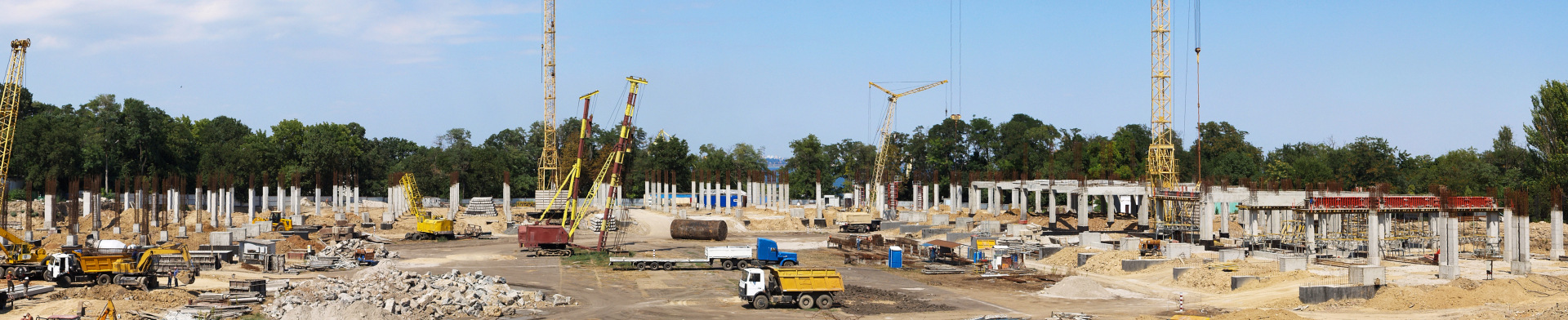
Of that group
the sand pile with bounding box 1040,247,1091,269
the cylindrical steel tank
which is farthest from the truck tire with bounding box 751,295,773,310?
the cylindrical steel tank

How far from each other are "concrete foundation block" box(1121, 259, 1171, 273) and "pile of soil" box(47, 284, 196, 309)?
3053 cm

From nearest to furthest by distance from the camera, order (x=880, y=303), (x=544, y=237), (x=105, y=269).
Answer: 1. (x=880, y=303)
2. (x=105, y=269)
3. (x=544, y=237)

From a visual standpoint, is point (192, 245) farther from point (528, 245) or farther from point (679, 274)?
point (679, 274)

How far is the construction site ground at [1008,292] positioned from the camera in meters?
30.1

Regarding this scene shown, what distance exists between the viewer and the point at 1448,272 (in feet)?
114

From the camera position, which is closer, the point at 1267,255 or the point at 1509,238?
the point at 1509,238

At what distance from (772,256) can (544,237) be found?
12916 mm

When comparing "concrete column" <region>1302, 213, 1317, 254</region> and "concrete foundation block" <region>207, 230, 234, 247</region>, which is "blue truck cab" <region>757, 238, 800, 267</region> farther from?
"concrete foundation block" <region>207, 230, 234, 247</region>

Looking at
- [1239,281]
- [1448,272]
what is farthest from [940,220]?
[1448,272]

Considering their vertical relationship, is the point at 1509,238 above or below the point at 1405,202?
below

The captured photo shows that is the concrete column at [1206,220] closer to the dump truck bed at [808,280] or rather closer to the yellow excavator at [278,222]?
the dump truck bed at [808,280]

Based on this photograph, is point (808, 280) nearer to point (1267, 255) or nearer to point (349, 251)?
point (1267, 255)

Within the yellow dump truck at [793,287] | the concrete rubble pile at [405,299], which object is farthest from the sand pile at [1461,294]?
the concrete rubble pile at [405,299]

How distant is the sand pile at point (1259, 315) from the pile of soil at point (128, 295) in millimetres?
27844
